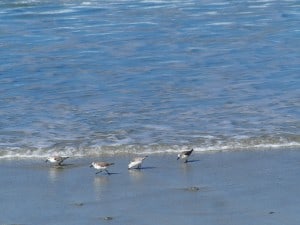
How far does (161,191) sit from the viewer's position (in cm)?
1154

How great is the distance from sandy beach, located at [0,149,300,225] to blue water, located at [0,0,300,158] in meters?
0.68

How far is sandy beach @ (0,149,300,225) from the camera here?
10.5m

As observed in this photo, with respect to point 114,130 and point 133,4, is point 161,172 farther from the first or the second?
point 133,4

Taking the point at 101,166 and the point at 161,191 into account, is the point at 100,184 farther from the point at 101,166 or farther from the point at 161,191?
the point at 161,191

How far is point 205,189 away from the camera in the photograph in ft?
37.7

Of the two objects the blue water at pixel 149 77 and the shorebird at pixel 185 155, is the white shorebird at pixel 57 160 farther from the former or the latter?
the shorebird at pixel 185 155

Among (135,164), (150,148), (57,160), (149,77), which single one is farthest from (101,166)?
(149,77)

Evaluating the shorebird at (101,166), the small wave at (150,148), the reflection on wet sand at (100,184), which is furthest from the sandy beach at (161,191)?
the small wave at (150,148)

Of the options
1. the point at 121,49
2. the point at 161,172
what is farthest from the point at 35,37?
the point at 161,172

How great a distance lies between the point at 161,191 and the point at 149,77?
667 cm

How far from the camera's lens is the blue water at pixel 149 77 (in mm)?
14125

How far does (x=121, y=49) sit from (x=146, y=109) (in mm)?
5367

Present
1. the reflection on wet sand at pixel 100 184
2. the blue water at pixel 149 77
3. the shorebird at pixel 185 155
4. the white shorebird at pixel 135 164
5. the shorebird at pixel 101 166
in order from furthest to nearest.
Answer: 1. the blue water at pixel 149 77
2. the shorebird at pixel 185 155
3. the white shorebird at pixel 135 164
4. the shorebird at pixel 101 166
5. the reflection on wet sand at pixel 100 184

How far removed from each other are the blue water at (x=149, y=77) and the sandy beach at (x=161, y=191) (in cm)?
68
